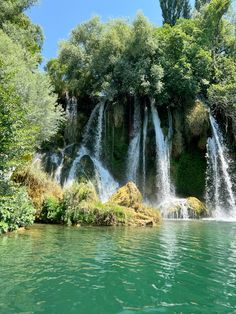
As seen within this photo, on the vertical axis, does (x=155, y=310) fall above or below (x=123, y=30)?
below

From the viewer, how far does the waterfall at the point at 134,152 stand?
91.2 feet

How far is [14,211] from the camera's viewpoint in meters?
13.5

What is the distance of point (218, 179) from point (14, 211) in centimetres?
1841

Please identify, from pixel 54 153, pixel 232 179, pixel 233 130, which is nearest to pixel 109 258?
pixel 54 153

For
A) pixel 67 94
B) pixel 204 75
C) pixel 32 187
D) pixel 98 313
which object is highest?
pixel 204 75

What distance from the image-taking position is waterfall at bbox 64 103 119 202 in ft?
83.1

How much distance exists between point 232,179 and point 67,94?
51.6 feet

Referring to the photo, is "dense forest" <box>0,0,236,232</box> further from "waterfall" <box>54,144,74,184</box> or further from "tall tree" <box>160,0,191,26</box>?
"tall tree" <box>160,0,191,26</box>

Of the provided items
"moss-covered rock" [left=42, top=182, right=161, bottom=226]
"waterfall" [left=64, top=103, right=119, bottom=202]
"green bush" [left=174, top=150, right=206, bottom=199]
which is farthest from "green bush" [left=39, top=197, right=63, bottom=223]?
"green bush" [left=174, top=150, right=206, bottom=199]

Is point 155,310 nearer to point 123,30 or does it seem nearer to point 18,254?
point 18,254

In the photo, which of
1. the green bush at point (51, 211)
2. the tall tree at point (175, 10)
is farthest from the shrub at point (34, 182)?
the tall tree at point (175, 10)

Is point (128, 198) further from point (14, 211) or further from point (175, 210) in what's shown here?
point (14, 211)

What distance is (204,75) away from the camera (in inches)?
1265

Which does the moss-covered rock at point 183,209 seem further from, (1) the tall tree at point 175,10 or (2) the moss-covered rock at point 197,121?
(1) the tall tree at point 175,10
